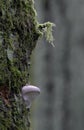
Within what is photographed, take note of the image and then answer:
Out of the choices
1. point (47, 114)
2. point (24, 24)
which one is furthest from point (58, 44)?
point (24, 24)

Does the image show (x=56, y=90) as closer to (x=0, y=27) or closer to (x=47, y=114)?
(x=47, y=114)

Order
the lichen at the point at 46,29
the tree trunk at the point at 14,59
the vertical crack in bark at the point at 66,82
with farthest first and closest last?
the vertical crack in bark at the point at 66,82 → the lichen at the point at 46,29 → the tree trunk at the point at 14,59

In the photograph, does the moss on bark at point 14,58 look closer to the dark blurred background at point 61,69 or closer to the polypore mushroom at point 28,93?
the polypore mushroom at point 28,93

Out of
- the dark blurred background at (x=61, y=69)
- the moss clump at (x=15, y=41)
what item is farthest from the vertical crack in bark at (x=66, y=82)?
the moss clump at (x=15, y=41)

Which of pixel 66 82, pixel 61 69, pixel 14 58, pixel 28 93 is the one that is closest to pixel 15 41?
pixel 14 58

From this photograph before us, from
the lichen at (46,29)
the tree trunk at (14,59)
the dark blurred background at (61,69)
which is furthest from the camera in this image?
the dark blurred background at (61,69)

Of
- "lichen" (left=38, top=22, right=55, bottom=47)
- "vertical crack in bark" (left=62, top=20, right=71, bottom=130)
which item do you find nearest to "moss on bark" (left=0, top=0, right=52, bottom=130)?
"lichen" (left=38, top=22, right=55, bottom=47)

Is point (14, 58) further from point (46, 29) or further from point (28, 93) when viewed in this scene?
point (46, 29)
